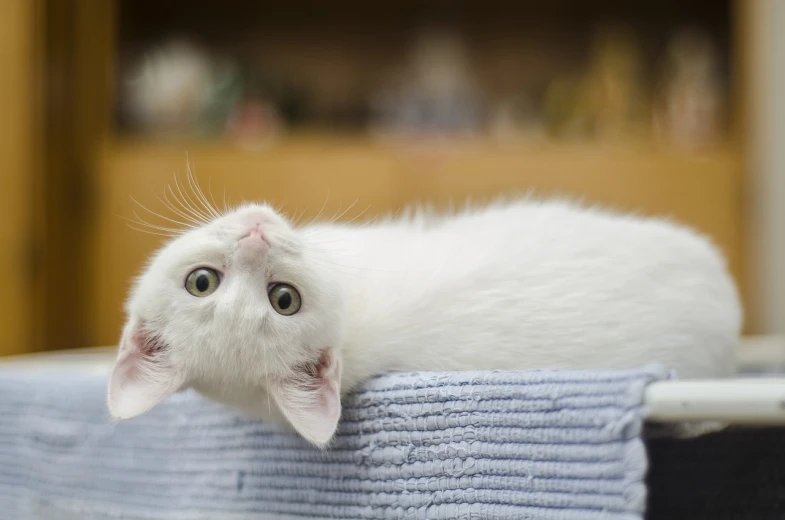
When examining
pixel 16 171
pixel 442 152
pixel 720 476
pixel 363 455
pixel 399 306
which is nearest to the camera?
pixel 720 476

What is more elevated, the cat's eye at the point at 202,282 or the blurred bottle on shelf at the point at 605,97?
the blurred bottle on shelf at the point at 605,97

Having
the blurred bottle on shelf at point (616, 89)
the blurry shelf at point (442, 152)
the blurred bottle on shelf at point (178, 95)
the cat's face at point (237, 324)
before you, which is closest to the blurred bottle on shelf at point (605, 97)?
the blurred bottle on shelf at point (616, 89)

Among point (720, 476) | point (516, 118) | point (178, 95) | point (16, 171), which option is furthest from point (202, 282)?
point (516, 118)

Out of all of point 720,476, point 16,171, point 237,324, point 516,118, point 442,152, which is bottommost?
point 720,476

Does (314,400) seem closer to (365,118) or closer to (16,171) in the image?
(16,171)

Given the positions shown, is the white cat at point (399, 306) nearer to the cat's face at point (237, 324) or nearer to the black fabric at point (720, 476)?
the cat's face at point (237, 324)

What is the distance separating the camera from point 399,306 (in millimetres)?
896

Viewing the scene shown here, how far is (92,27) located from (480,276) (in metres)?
1.97

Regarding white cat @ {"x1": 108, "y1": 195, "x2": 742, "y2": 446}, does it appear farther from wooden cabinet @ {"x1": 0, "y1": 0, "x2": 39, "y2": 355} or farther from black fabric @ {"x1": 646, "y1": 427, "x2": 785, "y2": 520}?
wooden cabinet @ {"x1": 0, "y1": 0, "x2": 39, "y2": 355}

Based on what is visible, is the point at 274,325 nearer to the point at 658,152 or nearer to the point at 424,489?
the point at 424,489

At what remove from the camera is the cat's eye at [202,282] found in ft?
2.70

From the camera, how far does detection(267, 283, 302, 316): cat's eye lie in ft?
2.68

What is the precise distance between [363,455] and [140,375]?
0.78 ft

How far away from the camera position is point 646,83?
2674 mm
